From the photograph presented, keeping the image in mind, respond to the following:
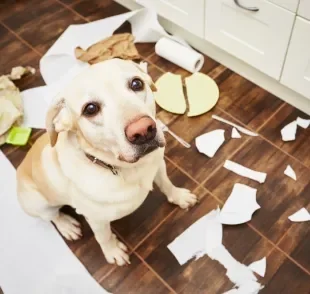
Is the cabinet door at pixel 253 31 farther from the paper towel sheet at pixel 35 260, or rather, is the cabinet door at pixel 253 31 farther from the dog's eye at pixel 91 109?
the paper towel sheet at pixel 35 260

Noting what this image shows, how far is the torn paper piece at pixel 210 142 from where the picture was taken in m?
1.84

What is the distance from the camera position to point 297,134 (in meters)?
1.86

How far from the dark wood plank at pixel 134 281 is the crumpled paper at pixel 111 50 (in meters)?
1.15

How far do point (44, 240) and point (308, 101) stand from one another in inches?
53.0

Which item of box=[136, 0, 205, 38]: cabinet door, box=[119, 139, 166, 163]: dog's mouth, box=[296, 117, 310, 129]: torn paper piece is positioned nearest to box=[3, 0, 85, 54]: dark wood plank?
box=[136, 0, 205, 38]: cabinet door

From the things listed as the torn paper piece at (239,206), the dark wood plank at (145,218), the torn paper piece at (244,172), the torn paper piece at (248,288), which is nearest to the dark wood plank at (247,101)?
the torn paper piece at (244,172)

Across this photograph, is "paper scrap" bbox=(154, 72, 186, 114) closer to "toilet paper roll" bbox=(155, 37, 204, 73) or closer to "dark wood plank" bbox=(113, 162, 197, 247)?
"toilet paper roll" bbox=(155, 37, 204, 73)

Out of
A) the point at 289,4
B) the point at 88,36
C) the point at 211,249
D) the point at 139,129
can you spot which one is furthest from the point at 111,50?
the point at 139,129

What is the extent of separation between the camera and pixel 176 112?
6.54ft

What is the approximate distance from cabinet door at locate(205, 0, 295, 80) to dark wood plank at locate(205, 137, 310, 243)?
1.23 feet

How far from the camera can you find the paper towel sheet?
1.56 m

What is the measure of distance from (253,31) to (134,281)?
47.5 inches

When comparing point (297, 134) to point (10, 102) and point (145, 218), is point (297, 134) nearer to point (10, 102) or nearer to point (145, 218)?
point (145, 218)

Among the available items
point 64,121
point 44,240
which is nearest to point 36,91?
point 44,240
